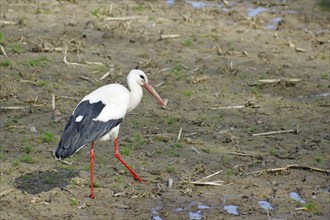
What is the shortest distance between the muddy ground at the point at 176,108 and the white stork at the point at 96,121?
48cm

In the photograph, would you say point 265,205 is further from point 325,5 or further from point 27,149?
point 325,5

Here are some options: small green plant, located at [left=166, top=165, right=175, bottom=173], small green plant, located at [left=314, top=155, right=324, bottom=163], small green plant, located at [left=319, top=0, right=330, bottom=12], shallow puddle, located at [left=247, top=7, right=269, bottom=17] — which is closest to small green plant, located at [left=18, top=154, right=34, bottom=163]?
small green plant, located at [left=166, top=165, right=175, bottom=173]

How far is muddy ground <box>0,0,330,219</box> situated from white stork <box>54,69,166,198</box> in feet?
1.59

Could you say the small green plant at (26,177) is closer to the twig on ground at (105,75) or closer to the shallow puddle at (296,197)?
the shallow puddle at (296,197)

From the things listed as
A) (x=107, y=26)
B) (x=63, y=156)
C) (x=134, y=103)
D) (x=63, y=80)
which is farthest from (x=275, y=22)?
(x=63, y=156)

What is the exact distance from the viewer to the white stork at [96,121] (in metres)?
8.04

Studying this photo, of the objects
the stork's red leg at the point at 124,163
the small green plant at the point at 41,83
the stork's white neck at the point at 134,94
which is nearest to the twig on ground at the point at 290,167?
the stork's red leg at the point at 124,163

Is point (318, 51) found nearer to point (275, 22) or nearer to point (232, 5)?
point (275, 22)

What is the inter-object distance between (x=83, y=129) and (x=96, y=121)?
0.19m

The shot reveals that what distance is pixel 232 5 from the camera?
1558cm

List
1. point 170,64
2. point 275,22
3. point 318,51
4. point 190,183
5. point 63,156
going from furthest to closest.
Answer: point 275,22, point 318,51, point 170,64, point 190,183, point 63,156

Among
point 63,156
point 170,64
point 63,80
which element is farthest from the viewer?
point 170,64

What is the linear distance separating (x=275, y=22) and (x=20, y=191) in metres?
7.45

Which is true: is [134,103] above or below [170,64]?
above
